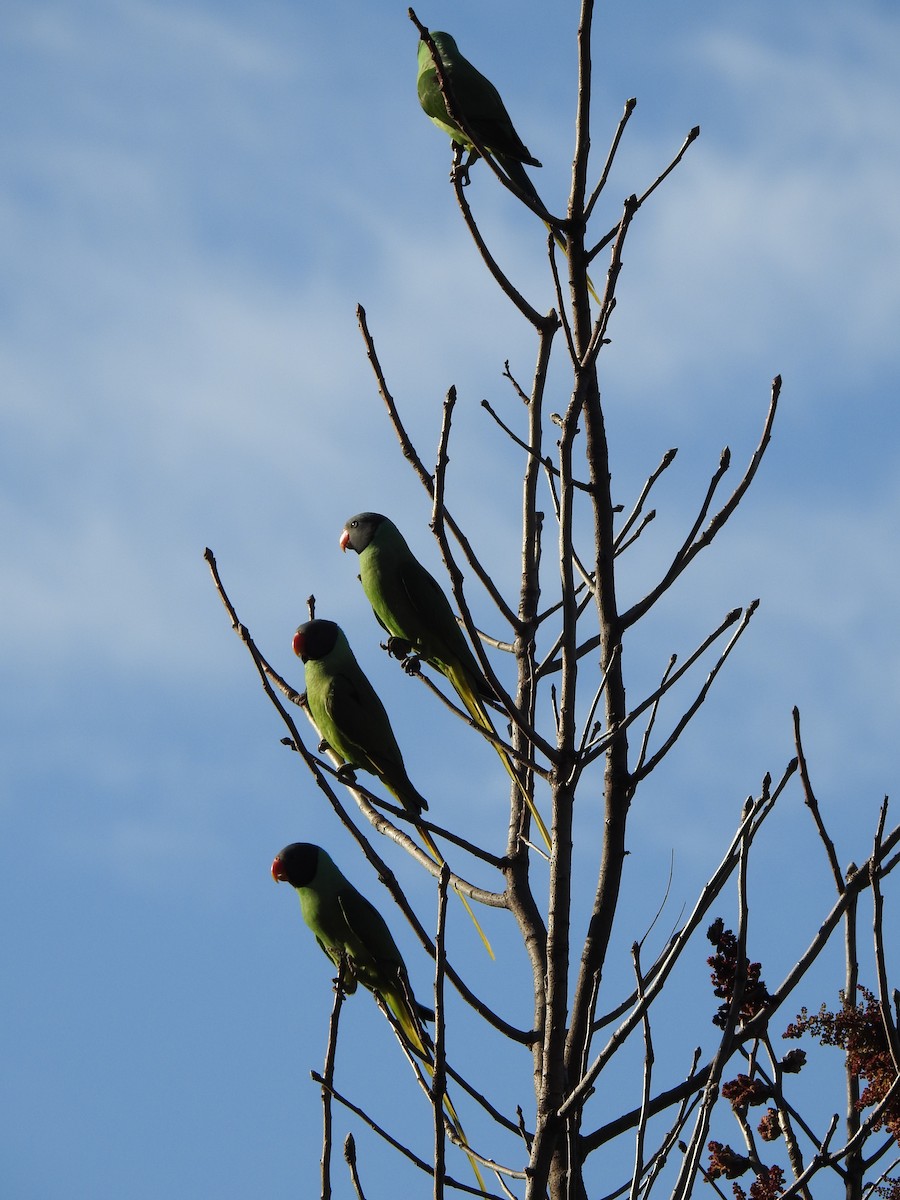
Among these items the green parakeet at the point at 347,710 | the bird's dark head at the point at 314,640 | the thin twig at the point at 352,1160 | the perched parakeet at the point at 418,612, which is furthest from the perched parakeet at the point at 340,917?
the thin twig at the point at 352,1160

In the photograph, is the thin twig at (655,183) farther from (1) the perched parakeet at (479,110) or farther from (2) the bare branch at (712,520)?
Result: (1) the perched parakeet at (479,110)

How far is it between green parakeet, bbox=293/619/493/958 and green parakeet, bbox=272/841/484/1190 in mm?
444

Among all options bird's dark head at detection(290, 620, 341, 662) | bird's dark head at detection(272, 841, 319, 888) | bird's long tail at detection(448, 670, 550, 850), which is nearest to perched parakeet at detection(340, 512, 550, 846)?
bird's long tail at detection(448, 670, 550, 850)

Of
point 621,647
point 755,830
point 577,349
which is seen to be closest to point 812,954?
point 755,830

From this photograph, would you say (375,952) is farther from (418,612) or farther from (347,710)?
(418,612)

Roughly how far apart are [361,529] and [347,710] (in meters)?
0.78

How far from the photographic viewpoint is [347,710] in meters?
4.37

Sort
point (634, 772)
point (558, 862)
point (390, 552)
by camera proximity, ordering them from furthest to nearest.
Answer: point (390, 552) → point (634, 772) → point (558, 862)

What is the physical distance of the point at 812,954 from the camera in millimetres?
2529

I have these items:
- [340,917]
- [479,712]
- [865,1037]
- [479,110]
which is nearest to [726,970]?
[865,1037]

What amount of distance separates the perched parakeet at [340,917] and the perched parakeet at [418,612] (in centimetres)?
87

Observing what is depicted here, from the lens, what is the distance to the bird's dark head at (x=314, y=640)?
442 centimetres

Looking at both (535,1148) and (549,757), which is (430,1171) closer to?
(535,1148)

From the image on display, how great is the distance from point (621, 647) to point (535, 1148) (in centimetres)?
108
